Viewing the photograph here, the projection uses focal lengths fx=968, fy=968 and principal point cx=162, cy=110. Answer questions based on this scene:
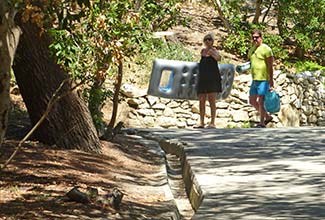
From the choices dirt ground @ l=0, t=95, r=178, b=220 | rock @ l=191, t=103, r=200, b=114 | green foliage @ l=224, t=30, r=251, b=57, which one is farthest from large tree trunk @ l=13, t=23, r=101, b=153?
green foliage @ l=224, t=30, r=251, b=57

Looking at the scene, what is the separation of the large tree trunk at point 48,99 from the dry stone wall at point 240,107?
8069mm

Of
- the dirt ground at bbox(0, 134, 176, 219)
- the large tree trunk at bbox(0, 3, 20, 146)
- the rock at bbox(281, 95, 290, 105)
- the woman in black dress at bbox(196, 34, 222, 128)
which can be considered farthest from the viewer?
the rock at bbox(281, 95, 290, 105)

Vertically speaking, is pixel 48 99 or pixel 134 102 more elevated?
pixel 48 99

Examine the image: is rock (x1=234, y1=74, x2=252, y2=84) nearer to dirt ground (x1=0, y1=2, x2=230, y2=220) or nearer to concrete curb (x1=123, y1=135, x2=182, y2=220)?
concrete curb (x1=123, y1=135, x2=182, y2=220)

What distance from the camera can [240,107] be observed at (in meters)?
21.3

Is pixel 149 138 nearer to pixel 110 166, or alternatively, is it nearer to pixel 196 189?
pixel 110 166

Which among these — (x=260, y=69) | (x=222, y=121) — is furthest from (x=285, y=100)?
(x=260, y=69)

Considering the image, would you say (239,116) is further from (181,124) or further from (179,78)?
(179,78)

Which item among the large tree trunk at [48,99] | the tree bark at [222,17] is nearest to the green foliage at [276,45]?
the tree bark at [222,17]

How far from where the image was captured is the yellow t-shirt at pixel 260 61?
17.0m

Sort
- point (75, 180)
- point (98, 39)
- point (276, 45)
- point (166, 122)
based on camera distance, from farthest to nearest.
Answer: point (276, 45) < point (166, 122) < point (75, 180) < point (98, 39)

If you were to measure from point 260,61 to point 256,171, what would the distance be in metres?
6.38

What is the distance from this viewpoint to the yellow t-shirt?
1697 cm

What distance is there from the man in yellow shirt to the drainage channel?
137 inches
